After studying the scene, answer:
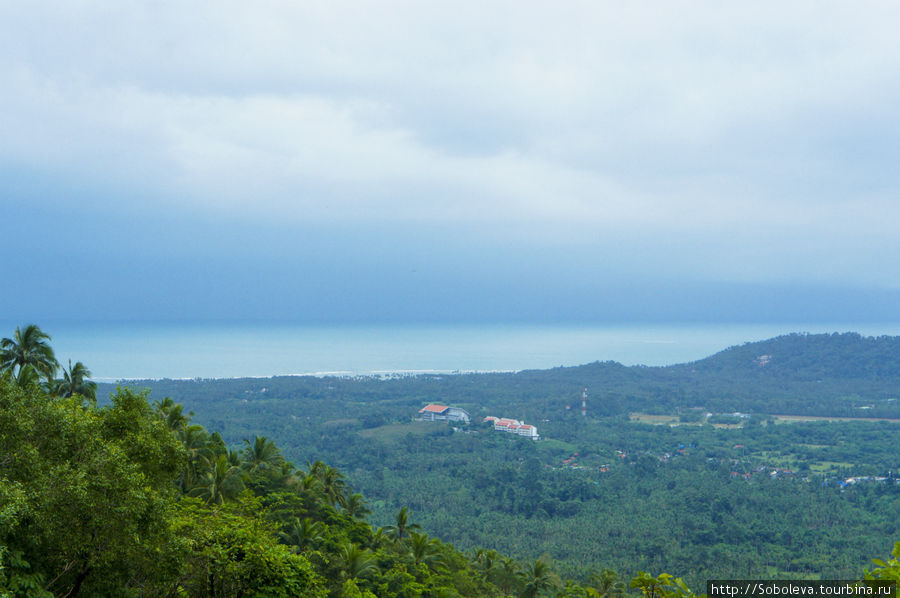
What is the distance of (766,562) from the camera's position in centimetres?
4166

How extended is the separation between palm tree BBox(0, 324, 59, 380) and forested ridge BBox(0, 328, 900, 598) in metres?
0.08

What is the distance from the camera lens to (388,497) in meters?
57.9

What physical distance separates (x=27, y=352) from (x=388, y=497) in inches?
1590

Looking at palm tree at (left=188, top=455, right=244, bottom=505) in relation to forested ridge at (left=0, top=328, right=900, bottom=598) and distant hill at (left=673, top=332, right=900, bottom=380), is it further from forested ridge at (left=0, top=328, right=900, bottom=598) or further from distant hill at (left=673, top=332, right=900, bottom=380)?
distant hill at (left=673, top=332, right=900, bottom=380)

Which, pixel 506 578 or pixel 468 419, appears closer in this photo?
pixel 506 578

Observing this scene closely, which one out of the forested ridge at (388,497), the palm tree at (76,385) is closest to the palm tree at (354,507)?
the forested ridge at (388,497)

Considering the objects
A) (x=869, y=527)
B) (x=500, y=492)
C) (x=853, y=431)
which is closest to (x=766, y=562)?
(x=869, y=527)

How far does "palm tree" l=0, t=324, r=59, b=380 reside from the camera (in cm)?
2291

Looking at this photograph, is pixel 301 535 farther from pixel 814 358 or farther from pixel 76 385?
pixel 814 358

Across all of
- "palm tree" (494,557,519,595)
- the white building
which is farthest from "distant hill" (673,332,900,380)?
"palm tree" (494,557,519,595)

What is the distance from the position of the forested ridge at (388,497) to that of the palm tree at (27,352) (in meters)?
0.08

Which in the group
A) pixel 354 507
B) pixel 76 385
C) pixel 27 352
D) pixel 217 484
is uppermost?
pixel 27 352

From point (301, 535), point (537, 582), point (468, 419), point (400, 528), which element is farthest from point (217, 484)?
point (468, 419)

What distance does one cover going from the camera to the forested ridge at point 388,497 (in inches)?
396
